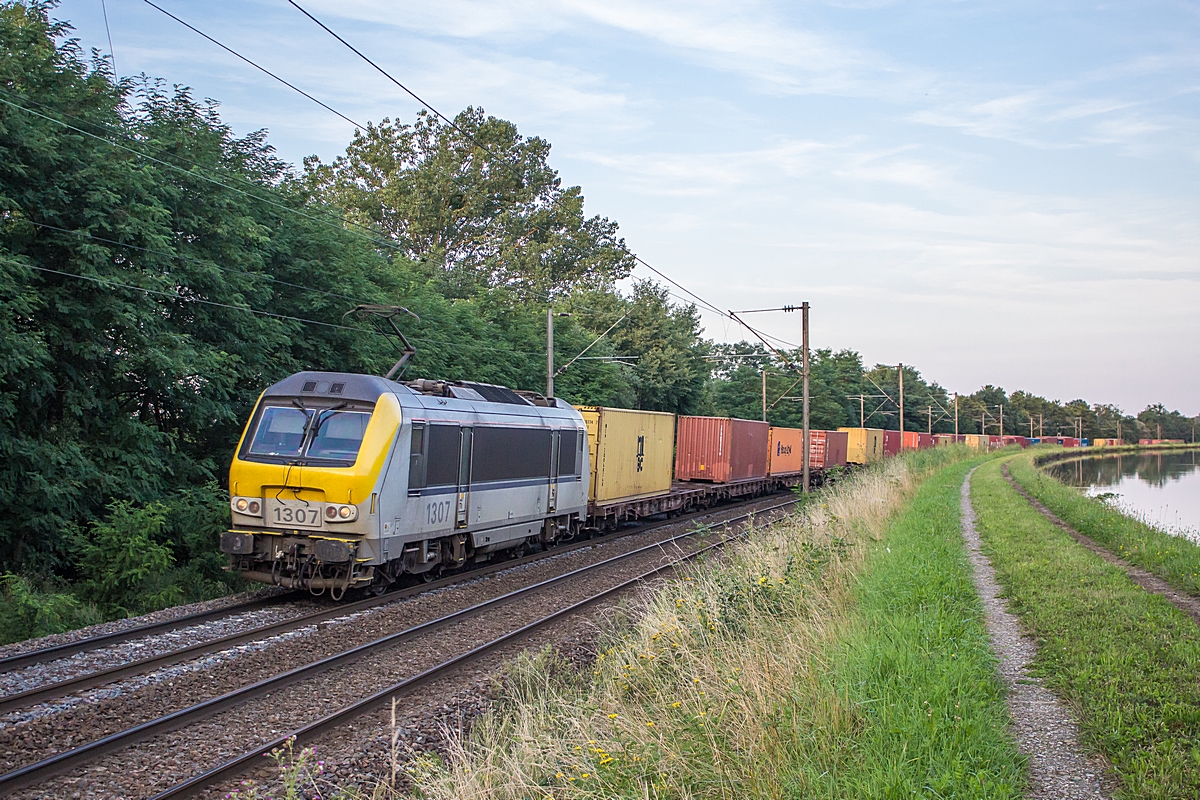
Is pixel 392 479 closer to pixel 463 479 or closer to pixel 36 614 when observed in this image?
pixel 463 479

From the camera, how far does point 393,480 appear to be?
11.9 metres

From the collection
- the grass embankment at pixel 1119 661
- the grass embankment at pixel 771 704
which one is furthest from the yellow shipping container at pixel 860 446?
the grass embankment at pixel 771 704

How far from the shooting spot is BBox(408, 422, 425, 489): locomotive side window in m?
12.4

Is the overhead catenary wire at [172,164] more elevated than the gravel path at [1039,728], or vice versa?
the overhead catenary wire at [172,164]

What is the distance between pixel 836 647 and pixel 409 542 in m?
7.40

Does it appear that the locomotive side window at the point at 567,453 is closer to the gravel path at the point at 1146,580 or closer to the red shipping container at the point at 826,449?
the gravel path at the point at 1146,580

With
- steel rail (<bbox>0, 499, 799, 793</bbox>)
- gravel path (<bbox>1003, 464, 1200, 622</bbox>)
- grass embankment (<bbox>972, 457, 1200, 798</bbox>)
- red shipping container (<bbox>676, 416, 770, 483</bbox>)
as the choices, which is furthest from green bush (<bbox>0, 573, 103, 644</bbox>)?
red shipping container (<bbox>676, 416, 770, 483</bbox>)

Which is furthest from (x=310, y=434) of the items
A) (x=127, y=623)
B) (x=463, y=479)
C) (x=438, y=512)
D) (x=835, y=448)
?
(x=835, y=448)

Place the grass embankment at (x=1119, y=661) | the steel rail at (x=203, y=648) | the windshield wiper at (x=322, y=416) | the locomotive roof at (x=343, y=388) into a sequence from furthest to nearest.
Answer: the locomotive roof at (x=343, y=388) → the windshield wiper at (x=322, y=416) → the steel rail at (x=203, y=648) → the grass embankment at (x=1119, y=661)

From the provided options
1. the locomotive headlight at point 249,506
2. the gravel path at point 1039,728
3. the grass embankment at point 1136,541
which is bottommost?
the gravel path at point 1039,728

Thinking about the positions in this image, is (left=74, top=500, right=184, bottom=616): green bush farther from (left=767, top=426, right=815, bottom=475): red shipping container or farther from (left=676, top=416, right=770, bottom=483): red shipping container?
(left=767, top=426, right=815, bottom=475): red shipping container

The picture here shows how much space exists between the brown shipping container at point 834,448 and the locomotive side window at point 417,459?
28.1 metres

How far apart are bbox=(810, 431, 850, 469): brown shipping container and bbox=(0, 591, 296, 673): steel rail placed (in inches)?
1180

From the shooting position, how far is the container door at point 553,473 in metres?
17.0
